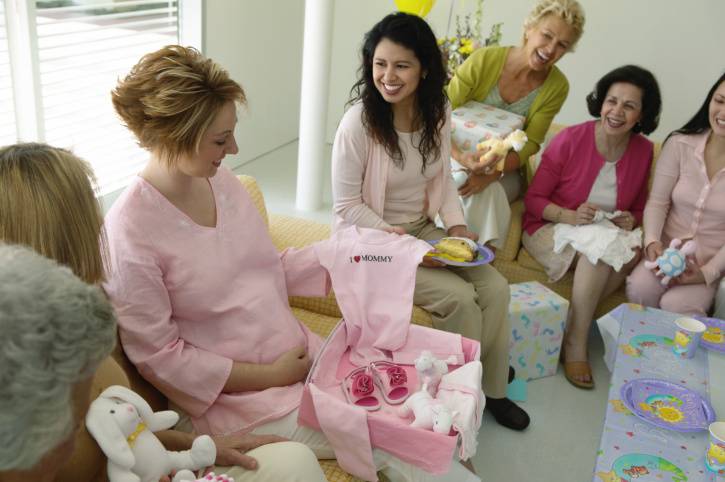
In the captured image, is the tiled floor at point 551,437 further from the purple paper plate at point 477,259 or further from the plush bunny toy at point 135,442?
the plush bunny toy at point 135,442

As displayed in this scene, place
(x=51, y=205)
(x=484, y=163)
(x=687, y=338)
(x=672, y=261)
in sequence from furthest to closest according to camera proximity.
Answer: (x=484, y=163), (x=672, y=261), (x=687, y=338), (x=51, y=205)

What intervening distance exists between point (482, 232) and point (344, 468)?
143 cm

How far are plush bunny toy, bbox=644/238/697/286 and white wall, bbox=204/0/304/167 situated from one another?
2528mm

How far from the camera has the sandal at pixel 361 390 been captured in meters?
1.68

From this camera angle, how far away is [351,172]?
2.27m

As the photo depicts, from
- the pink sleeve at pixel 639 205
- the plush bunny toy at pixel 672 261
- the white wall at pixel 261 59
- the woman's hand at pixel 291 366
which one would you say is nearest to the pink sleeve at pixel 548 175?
the pink sleeve at pixel 639 205

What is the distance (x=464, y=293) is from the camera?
7.16 ft

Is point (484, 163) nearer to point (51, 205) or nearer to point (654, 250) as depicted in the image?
point (654, 250)

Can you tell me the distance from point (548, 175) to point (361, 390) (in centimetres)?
160

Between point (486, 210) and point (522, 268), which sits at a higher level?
point (486, 210)

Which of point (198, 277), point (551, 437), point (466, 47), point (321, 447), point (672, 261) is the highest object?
point (466, 47)

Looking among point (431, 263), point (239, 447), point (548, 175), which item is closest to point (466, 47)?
point (548, 175)

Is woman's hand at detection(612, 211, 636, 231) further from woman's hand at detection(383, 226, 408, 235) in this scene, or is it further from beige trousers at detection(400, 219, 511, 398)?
woman's hand at detection(383, 226, 408, 235)

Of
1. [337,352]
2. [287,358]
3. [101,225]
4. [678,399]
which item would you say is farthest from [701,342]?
[101,225]
